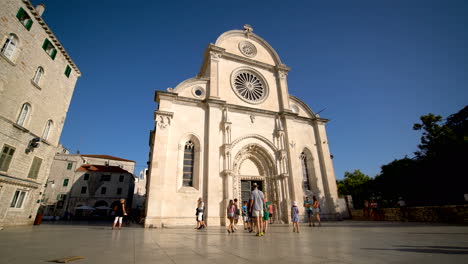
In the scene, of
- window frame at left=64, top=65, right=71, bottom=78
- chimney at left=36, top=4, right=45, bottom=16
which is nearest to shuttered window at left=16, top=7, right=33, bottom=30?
chimney at left=36, top=4, right=45, bottom=16

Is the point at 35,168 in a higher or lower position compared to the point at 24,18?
lower

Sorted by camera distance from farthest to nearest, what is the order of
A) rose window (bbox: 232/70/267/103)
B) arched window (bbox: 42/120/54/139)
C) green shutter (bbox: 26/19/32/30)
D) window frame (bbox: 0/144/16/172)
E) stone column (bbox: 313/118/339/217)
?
rose window (bbox: 232/70/267/103)
stone column (bbox: 313/118/339/217)
arched window (bbox: 42/120/54/139)
green shutter (bbox: 26/19/32/30)
window frame (bbox: 0/144/16/172)

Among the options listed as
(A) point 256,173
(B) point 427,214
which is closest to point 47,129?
(A) point 256,173

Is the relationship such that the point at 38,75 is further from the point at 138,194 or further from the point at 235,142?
the point at 138,194

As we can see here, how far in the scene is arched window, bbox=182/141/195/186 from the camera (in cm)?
1462

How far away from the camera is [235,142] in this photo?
52.7 ft

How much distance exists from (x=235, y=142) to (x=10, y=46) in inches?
579

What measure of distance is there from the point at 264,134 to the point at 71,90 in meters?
16.4

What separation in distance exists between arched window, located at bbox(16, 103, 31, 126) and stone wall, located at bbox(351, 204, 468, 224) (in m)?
24.1

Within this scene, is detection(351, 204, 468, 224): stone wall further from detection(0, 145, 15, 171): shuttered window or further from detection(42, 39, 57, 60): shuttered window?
detection(42, 39, 57, 60): shuttered window

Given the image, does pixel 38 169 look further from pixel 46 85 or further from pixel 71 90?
pixel 71 90

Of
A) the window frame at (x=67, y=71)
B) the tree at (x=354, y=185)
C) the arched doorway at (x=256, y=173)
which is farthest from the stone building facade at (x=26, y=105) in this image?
the tree at (x=354, y=185)

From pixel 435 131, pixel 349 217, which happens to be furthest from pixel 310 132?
pixel 435 131

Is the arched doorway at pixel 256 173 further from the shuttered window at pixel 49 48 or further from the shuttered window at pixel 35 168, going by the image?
the shuttered window at pixel 49 48
